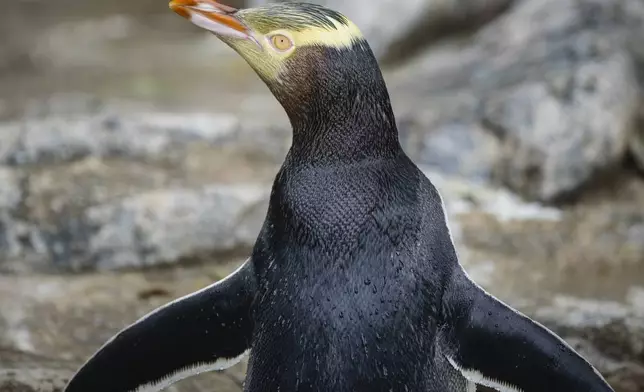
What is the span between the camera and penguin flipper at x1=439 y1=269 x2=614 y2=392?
152 cm

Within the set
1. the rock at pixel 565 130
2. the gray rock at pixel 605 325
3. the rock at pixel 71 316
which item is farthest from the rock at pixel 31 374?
the rock at pixel 565 130

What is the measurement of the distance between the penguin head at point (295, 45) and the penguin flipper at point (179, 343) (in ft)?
1.31

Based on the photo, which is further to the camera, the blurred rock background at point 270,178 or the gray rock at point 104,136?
the gray rock at point 104,136

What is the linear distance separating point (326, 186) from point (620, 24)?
3755mm

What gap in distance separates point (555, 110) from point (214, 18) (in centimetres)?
303

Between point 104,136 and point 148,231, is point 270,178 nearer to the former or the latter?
point 148,231

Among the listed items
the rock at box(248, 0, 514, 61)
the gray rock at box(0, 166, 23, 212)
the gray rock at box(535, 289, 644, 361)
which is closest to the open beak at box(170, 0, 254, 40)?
the gray rock at box(535, 289, 644, 361)

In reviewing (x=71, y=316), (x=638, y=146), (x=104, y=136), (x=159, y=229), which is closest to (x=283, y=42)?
(x=71, y=316)

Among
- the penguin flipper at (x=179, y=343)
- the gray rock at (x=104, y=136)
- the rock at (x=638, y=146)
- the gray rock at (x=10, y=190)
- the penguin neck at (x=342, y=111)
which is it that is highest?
the penguin neck at (x=342, y=111)

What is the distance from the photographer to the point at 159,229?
131 inches

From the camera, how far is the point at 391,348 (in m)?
1.44

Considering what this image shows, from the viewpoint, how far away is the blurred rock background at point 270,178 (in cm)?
271

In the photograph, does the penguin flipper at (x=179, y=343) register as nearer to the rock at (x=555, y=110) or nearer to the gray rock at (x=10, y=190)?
the gray rock at (x=10, y=190)

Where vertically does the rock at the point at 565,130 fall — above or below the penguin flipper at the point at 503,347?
below
